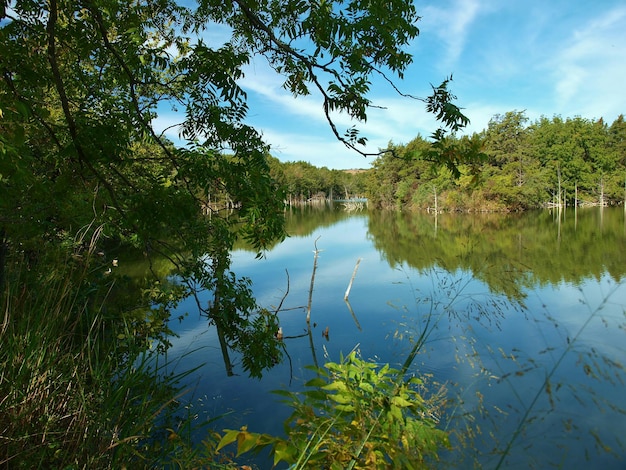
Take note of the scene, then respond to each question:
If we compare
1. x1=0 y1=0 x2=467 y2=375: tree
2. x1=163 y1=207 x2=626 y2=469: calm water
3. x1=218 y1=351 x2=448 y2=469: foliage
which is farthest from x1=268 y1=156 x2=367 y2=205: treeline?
x1=218 y1=351 x2=448 y2=469: foliage

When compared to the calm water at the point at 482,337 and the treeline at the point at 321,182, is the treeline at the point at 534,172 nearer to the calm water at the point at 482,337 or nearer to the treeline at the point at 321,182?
the calm water at the point at 482,337

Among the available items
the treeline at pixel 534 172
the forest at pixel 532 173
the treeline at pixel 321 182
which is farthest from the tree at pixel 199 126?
the treeline at pixel 321 182

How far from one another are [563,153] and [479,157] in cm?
→ 5793

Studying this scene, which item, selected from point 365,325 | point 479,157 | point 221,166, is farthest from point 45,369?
point 365,325

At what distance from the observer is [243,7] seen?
8.90ft

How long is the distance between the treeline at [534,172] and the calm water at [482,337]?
22.7 m

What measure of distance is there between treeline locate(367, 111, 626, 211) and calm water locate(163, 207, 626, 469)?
74.4 feet

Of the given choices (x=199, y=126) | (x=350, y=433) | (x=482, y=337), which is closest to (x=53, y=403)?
(x=350, y=433)

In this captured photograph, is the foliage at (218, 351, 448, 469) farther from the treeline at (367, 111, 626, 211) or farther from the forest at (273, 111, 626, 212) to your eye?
the treeline at (367, 111, 626, 211)

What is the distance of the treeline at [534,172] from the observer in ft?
145

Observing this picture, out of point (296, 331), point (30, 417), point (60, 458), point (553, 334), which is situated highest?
point (30, 417)

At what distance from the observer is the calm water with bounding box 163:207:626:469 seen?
8.04 feet

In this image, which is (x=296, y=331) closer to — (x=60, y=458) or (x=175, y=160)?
(x=175, y=160)

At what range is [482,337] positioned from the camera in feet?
24.6
